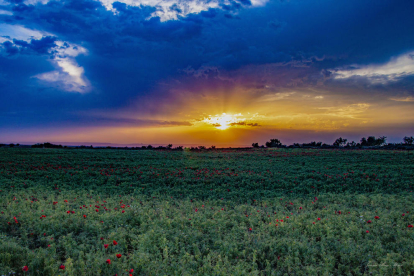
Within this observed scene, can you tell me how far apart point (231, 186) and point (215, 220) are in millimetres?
7240

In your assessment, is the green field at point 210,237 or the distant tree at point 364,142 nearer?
the green field at point 210,237

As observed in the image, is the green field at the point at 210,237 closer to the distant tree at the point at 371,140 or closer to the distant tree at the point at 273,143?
the distant tree at the point at 273,143

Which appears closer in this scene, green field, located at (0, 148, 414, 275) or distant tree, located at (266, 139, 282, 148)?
green field, located at (0, 148, 414, 275)

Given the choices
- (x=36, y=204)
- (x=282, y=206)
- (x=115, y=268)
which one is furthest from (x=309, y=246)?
(x=36, y=204)

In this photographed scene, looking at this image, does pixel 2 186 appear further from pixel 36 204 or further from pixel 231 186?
pixel 231 186

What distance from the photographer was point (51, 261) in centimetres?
521

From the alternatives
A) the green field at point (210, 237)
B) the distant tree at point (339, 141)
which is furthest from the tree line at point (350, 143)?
the green field at point (210, 237)

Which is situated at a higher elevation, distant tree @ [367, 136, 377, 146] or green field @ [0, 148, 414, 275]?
distant tree @ [367, 136, 377, 146]

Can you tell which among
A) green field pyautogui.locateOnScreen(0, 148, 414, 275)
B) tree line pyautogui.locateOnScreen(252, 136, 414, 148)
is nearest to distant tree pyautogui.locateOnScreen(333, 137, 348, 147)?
tree line pyautogui.locateOnScreen(252, 136, 414, 148)

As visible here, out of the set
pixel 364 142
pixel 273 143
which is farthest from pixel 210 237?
pixel 364 142

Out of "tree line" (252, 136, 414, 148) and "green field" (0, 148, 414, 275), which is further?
"tree line" (252, 136, 414, 148)

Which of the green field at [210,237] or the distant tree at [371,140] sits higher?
the distant tree at [371,140]

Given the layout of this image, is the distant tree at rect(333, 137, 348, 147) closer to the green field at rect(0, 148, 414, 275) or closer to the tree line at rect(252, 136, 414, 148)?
the tree line at rect(252, 136, 414, 148)

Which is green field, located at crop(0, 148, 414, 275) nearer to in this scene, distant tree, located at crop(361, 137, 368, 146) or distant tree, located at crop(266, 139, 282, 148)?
distant tree, located at crop(266, 139, 282, 148)
